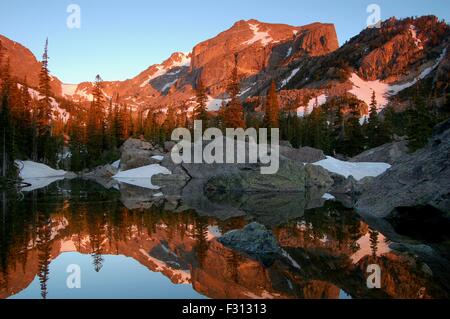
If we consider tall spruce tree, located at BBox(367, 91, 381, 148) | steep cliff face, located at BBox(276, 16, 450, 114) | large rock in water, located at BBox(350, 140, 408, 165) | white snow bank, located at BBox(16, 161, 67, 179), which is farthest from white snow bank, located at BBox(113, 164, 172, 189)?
steep cliff face, located at BBox(276, 16, 450, 114)

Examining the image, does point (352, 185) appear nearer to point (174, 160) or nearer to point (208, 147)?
point (208, 147)

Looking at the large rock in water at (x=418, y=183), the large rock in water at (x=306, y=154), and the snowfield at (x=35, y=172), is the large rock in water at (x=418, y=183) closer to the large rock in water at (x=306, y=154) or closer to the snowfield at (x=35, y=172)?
the large rock in water at (x=306, y=154)

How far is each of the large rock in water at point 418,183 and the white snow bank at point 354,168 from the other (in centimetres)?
1770

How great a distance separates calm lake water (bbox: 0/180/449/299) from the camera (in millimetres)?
6652

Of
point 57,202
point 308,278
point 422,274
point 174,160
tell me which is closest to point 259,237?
point 308,278

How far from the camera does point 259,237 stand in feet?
32.6

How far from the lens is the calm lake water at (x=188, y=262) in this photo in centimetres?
665

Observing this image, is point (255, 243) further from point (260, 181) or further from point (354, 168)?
point (354, 168)

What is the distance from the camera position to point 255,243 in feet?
32.3

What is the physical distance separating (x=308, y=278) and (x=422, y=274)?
2.25 m

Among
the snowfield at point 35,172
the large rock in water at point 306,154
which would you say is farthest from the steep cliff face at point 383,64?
the snowfield at point 35,172

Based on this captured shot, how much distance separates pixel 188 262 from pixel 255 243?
77.4 inches

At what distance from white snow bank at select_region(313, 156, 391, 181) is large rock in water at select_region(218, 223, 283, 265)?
26.9 meters
